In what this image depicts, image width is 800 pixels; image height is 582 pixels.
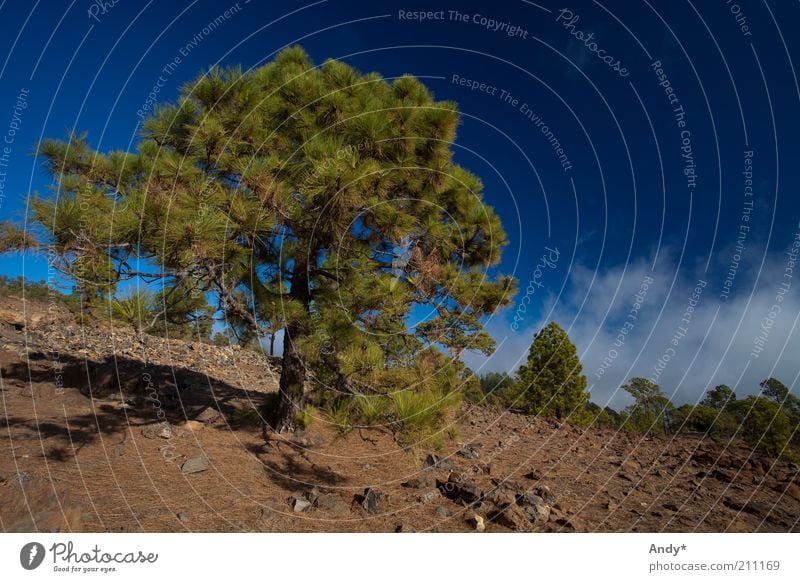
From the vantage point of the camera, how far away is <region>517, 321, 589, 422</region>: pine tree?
14.8 metres

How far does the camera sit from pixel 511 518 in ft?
13.2

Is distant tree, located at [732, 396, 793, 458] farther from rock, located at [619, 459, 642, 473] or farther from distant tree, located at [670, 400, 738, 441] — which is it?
rock, located at [619, 459, 642, 473]

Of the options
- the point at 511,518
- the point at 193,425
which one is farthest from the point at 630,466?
the point at 193,425

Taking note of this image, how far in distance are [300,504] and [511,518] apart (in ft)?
7.39

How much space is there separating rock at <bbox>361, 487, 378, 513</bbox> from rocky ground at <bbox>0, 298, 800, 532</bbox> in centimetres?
2

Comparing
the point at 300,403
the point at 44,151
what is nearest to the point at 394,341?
the point at 300,403

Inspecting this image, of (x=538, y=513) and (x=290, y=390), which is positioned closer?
(x=538, y=513)

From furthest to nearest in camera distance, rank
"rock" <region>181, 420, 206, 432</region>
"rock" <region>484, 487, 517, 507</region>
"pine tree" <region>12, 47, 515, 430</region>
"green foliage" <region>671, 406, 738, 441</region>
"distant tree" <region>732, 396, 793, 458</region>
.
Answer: "green foliage" <region>671, 406, 738, 441</region> < "distant tree" <region>732, 396, 793, 458</region> < "rock" <region>181, 420, 206, 432</region> < "rock" <region>484, 487, 517, 507</region> < "pine tree" <region>12, 47, 515, 430</region>

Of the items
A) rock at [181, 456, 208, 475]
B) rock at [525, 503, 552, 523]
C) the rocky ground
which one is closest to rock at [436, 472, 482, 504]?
the rocky ground

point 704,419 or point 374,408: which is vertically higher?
point 704,419

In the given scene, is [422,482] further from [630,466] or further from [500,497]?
[630,466]

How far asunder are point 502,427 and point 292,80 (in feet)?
29.7

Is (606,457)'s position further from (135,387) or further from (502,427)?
(135,387)

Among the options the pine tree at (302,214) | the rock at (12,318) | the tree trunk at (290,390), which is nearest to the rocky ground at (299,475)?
the tree trunk at (290,390)
